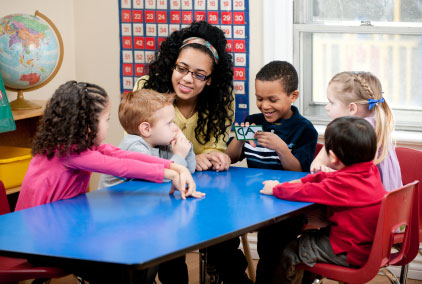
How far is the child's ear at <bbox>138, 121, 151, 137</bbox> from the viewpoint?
250 centimetres

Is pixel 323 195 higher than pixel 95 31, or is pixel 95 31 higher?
pixel 95 31

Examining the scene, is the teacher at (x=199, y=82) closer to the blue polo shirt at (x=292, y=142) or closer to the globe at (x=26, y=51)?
the blue polo shirt at (x=292, y=142)

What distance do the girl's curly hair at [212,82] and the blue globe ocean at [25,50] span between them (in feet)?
1.81

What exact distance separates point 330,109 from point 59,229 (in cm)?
128

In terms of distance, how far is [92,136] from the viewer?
2201 millimetres

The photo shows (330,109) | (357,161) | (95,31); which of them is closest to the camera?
(357,161)

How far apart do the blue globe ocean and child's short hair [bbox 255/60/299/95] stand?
106 cm

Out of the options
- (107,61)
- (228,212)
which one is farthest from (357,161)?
(107,61)

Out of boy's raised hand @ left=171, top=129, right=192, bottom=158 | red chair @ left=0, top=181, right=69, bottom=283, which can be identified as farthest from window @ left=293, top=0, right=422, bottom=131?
red chair @ left=0, top=181, right=69, bottom=283

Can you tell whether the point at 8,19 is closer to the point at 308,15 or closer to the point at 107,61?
the point at 107,61

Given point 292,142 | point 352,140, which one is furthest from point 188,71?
point 352,140

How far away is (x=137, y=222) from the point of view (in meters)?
1.90

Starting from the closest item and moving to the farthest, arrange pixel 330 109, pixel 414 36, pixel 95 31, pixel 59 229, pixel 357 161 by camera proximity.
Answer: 1. pixel 59 229
2. pixel 357 161
3. pixel 330 109
4. pixel 414 36
5. pixel 95 31

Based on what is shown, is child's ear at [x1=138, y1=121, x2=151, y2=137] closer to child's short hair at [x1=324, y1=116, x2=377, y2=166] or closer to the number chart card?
child's short hair at [x1=324, y1=116, x2=377, y2=166]
